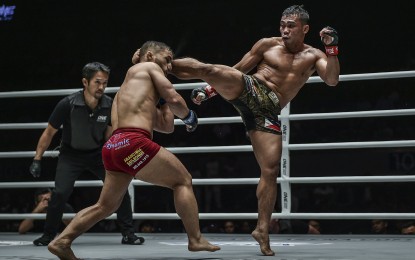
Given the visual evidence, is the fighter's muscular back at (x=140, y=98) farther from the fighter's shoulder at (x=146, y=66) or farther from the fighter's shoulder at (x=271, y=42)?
the fighter's shoulder at (x=271, y=42)

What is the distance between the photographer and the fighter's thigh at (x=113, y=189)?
11.3 feet

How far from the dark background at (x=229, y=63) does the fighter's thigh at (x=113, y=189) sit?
12.3ft

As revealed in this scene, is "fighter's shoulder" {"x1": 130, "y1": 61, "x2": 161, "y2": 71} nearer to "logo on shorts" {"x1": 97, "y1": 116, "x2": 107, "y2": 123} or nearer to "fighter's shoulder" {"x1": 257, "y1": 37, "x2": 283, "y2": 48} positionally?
"fighter's shoulder" {"x1": 257, "y1": 37, "x2": 283, "y2": 48}

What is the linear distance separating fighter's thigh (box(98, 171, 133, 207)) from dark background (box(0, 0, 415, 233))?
12.3 ft

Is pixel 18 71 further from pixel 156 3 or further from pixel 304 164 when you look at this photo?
pixel 304 164

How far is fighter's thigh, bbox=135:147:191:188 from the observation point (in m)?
3.40

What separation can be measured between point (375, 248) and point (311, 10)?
13.4ft

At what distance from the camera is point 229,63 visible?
8008 millimetres

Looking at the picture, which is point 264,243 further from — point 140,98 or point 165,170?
point 140,98

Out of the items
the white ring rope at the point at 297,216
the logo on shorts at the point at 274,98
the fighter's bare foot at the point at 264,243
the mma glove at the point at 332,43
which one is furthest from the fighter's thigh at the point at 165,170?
the white ring rope at the point at 297,216

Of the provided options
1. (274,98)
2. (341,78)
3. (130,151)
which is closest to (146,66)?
(130,151)

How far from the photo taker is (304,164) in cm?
705

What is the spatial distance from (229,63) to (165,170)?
4714mm

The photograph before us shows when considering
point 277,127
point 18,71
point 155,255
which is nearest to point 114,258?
point 155,255
